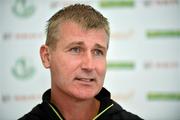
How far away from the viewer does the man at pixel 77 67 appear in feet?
4.49

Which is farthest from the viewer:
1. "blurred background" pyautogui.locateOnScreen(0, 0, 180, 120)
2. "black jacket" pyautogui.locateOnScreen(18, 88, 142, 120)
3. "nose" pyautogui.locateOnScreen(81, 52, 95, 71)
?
"blurred background" pyautogui.locateOnScreen(0, 0, 180, 120)

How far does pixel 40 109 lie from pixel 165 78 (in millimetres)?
1744

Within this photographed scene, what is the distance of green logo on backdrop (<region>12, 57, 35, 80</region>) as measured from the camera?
3.09 meters

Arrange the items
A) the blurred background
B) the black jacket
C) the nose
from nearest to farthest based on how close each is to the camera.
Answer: the nose, the black jacket, the blurred background

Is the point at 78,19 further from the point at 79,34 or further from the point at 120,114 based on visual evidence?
the point at 120,114

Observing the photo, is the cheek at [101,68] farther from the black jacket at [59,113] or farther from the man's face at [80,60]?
the black jacket at [59,113]

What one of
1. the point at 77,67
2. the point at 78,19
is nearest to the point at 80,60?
the point at 77,67

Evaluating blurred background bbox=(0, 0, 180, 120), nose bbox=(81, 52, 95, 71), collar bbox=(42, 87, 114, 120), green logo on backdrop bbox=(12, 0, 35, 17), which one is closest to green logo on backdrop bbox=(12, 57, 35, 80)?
blurred background bbox=(0, 0, 180, 120)

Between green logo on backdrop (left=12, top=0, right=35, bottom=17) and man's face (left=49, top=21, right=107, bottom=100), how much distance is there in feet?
5.76

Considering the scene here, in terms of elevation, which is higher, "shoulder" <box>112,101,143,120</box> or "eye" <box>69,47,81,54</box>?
"eye" <box>69,47,81,54</box>

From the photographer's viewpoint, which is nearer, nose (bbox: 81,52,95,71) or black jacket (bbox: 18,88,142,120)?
nose (bbox: 81,52,95,71)

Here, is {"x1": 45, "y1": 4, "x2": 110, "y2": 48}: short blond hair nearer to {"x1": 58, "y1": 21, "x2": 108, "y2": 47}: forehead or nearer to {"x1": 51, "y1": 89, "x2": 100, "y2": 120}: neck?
{"x1": 58, "y1": 21, "x2": 108, "y2": 47}: forehead

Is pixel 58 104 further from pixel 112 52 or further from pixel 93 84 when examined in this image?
pixel 112 52

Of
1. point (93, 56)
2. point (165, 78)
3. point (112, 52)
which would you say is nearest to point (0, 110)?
point (112, 52)
